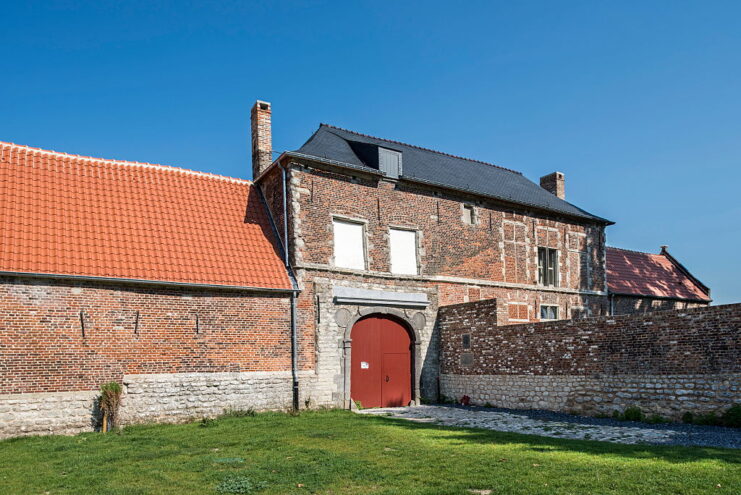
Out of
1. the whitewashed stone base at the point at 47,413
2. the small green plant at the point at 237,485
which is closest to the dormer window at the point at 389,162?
the whitewashed stone base at the point at 47,413

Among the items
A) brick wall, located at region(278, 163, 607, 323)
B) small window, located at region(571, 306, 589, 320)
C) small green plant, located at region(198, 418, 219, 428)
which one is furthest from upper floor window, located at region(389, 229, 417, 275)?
small window, located at region(571, 306, 589, 320)

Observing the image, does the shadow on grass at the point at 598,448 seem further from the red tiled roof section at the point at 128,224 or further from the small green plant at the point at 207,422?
the red tiled roof section at the point at 128,224

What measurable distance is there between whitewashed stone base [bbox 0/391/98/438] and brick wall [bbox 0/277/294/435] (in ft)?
0.06

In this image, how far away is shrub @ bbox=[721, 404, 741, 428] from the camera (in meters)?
11.2

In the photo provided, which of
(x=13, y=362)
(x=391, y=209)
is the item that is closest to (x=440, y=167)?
(x=391, y=209)

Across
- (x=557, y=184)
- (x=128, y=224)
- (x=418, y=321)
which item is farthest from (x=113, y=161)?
(x=557, y=184)

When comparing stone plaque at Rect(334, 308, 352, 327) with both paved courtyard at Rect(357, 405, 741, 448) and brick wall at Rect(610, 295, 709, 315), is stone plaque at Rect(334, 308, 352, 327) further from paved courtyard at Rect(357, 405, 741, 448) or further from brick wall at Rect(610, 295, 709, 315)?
brick wall at Rect(610, 295, 709, 315)

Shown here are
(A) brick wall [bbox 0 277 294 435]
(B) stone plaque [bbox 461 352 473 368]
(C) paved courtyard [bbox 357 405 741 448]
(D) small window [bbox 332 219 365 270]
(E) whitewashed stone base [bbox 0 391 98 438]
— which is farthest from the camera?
(B) stone plaque [bbox 461 352 473 368]

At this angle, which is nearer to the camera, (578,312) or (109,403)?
(109,403)

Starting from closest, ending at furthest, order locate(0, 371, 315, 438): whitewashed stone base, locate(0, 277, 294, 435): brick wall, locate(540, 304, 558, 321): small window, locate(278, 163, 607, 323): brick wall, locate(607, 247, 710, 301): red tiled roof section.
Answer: locate(0, 371, 315, 438): whitewashed stone base
locate(0, 277, 294, 435): brick wall
locate(278, 163, 607, 323): brick wall
locate(540, 304, 558, 321): small window
locate(607, 247, 710, 301): red tiled roof section

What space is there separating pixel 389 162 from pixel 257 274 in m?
5.61

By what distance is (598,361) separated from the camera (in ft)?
45.4

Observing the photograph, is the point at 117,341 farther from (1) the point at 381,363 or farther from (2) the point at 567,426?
(2) the point at 567,426

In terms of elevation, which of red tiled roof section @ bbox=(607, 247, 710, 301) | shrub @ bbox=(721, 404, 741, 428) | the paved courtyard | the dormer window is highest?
the dormer window
